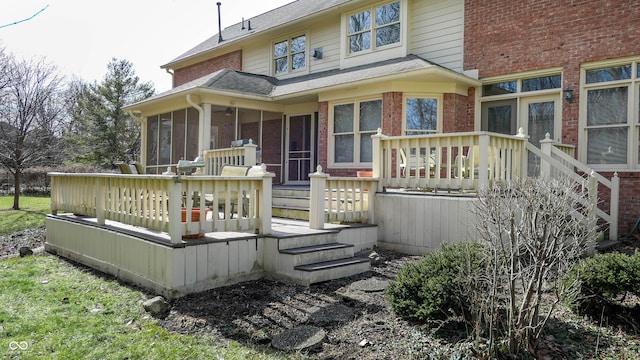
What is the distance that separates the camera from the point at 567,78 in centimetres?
846

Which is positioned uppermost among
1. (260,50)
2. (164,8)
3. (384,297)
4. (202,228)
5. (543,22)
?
(260,50)

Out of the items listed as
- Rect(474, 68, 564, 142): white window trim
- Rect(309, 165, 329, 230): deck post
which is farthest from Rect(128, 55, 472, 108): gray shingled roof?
Rect(309, 165, 329, 230): deck post

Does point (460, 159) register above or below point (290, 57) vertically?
below

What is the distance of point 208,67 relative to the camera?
17.0 metres

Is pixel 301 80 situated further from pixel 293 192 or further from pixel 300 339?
pixel 300 339

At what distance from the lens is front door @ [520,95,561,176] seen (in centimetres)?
878

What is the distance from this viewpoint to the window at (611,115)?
310 inches

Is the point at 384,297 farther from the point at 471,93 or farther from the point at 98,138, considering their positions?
the point at 98,138

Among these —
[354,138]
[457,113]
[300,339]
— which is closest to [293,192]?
[354,138]

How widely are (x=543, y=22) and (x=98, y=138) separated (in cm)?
2459

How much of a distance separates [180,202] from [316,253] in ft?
6.07

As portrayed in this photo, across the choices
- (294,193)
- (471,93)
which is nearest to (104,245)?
(294,193)

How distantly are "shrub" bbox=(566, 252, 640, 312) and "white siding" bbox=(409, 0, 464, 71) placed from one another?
676cm

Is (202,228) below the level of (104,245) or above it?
above
